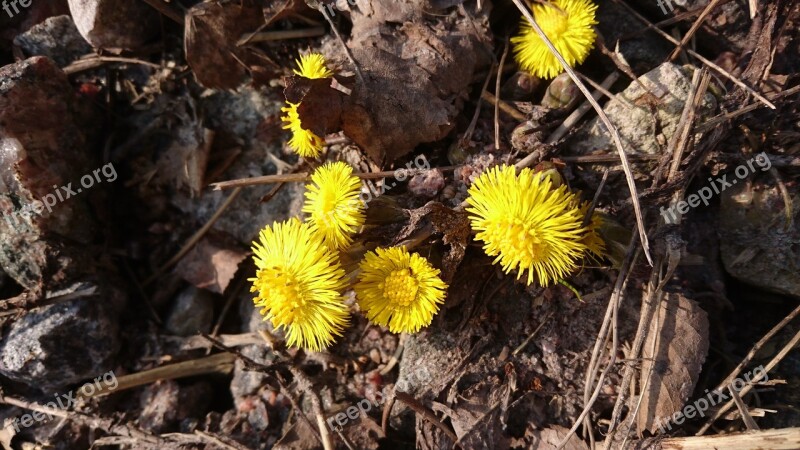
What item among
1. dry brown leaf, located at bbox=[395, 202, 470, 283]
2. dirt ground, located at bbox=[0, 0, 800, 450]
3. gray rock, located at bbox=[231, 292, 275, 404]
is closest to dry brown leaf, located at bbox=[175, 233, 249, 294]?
dirt ground, located at bbox=[0, 0, 800, 450]

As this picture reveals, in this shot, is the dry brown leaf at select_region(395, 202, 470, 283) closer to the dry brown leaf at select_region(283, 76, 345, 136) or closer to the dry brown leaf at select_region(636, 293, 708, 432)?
the dry brown leaf at select_region(283, 76, 345, 136)

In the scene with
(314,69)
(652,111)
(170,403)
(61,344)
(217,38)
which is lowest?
(170,403)

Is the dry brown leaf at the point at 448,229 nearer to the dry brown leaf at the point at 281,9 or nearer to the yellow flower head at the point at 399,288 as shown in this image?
the yellow flower head at the point at 399,288

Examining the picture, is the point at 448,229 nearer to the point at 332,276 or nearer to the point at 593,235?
the point at 332,276

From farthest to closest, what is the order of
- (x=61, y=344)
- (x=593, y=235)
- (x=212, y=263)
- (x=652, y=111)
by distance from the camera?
(x=212, y=263)
(x=61, y=344)
(x=652, y=111)
(x=593, y=235)

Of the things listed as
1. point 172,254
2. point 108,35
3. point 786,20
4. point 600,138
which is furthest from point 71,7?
point 786,20

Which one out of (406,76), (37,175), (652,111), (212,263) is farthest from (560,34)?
(37,175)
